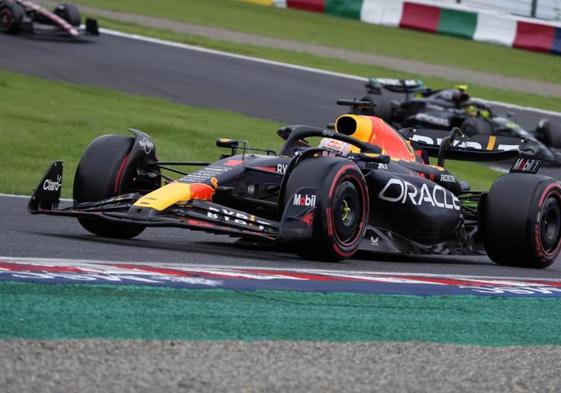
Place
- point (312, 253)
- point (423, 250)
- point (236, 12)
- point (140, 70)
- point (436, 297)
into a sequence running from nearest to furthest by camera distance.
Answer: point (436, 297) → point (312, 253) → point (423, 250) → point (140, 70) → point (236, 12)

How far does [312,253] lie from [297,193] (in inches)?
17.6

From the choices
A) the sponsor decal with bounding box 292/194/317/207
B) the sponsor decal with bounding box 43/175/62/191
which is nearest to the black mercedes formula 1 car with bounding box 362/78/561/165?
the sponsor decal with bounding box 43/175/62/191

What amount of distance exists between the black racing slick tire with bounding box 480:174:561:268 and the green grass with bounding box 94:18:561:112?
45.2ft

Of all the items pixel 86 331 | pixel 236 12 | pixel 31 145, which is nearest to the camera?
pixel 86 331

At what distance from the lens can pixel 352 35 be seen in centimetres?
2920

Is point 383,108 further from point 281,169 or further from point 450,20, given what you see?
point 450,20

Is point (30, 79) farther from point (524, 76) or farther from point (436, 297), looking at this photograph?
point (436, 297)

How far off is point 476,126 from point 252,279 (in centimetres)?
1200

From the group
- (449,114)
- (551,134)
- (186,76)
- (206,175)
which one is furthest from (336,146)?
(186,76)

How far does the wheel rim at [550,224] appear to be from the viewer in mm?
9969

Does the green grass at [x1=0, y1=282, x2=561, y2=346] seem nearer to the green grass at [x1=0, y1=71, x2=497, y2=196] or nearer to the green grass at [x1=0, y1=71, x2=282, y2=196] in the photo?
the green grass at [x1=0, y1=71, x2=282, y2=196]

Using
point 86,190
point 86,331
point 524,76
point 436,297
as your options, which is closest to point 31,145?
point 86,190

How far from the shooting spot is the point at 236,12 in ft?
100

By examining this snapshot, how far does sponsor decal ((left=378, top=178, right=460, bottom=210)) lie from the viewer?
9406 mm
